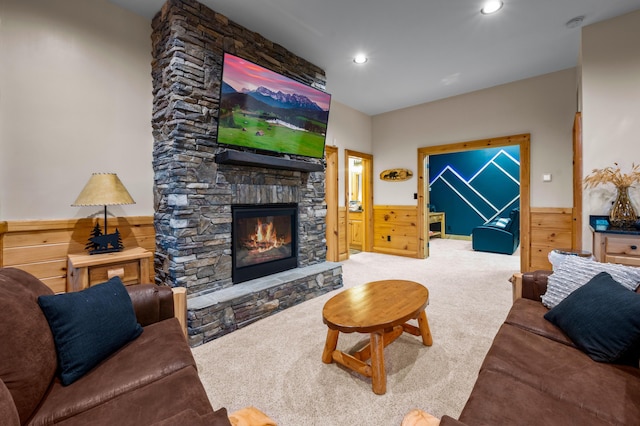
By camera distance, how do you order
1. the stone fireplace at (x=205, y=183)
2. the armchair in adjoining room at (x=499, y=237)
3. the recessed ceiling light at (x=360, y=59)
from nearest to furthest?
the stone fireplace at (x=205, y=183), the recessed ceiling light at (x=360, y=59), the armchair in adjoining room at (x=499, y=237)

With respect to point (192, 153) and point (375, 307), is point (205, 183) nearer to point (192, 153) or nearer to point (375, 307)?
point (192, 153)

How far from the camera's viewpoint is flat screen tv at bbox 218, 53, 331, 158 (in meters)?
2.65

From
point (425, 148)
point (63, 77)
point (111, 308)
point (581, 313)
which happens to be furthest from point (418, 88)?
point (111, 308)

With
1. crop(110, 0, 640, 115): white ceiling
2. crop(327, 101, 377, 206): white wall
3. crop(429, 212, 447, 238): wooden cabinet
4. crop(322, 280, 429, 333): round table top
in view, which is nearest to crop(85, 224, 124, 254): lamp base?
crop(322, 280, 429, 333): round table top

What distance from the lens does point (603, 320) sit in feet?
4.18

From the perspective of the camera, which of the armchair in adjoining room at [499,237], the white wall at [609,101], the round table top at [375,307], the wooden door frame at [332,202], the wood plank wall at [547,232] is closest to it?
the round table top at [375,307]

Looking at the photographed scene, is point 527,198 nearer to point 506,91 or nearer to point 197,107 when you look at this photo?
point 506,91

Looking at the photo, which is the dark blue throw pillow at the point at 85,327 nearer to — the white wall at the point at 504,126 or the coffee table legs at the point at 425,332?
the coffee table legs at the point at 425,332

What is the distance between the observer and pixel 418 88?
4.50 metres

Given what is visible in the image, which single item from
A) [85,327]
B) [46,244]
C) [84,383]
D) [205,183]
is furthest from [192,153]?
[84,383]

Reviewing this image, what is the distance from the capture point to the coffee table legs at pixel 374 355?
1.70 metres

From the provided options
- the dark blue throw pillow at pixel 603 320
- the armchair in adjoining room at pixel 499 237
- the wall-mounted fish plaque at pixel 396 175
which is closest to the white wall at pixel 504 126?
the wall-mounted fish plaque at pixel 396 175

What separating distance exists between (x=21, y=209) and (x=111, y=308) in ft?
4.92

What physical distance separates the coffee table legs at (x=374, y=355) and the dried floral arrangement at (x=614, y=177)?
2.21 metres
